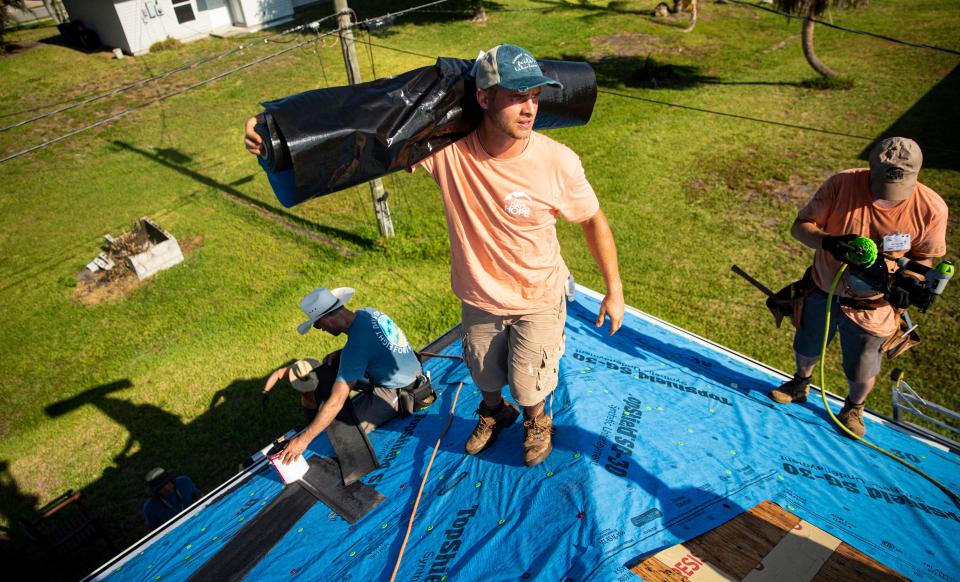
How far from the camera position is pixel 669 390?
14.4 feet

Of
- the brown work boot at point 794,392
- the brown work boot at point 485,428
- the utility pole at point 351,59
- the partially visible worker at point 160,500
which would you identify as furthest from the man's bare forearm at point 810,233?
the partially visible worker at point 160,500

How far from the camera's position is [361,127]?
2.61 meters

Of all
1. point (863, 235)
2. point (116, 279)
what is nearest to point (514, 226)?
point (863, 235)

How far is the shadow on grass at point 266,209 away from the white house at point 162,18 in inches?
349

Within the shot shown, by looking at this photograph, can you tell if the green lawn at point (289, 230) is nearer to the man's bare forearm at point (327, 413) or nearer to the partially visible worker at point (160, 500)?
the partially visible worker at point (160, 500)

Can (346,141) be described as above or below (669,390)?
above

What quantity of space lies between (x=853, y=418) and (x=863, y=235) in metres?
1.47

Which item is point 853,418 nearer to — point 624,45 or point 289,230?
point 289,230

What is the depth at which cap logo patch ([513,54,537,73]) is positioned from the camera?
2469 mm

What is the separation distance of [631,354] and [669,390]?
2.31 ft

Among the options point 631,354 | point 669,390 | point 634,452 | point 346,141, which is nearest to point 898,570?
point 634,452

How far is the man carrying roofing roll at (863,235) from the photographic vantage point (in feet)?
11.5

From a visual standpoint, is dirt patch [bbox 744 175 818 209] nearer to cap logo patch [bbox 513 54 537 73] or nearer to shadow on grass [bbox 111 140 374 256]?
shadow on grass [bbox 111 140 374 256]

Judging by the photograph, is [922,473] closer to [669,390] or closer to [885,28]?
[669,390]
